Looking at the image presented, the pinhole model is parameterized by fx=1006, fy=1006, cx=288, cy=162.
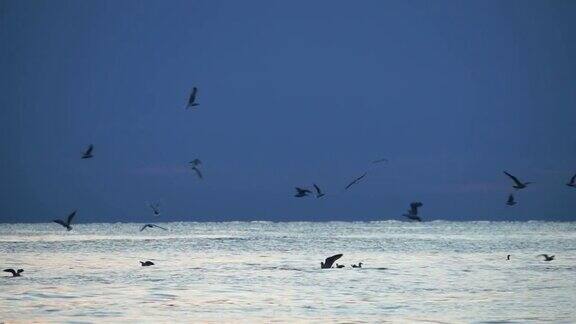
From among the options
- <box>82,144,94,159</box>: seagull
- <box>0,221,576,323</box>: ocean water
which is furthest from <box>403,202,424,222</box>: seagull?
<box>82,144,94,159</box>: seagull

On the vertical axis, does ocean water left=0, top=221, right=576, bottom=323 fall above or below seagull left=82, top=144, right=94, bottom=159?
below

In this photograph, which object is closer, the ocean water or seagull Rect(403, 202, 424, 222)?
the ocean water

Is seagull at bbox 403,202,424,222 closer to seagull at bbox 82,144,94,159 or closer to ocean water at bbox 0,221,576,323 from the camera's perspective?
ocean water at bbox 0,221,576,323

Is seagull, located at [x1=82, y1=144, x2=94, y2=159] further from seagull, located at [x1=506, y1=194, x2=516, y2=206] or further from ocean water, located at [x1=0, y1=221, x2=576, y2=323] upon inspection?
seagull, located at [x1=506, y1=194, x2=516, y2=206]

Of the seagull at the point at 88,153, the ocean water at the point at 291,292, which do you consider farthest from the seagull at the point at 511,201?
the seagull at the point at 88,153

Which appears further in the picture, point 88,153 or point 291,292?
point 88,153

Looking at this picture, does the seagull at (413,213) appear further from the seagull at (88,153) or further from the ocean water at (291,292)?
the seagull at (88,153)

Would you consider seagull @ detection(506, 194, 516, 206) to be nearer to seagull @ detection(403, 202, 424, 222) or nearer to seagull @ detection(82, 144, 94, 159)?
seagull @ detection(403, 202, 424, 222)

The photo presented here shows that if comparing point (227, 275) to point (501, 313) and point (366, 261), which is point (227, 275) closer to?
point (366, 261)

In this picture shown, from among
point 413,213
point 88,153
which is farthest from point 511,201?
point 88,153

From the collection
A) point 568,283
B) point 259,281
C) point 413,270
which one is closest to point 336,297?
point 259,281

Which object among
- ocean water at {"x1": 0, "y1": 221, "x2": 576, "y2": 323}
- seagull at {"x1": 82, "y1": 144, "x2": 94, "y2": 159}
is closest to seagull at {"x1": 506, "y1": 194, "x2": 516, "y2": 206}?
ocean water at {"x1": 0, "y1": 221, "x2": 576, "y2": 323}

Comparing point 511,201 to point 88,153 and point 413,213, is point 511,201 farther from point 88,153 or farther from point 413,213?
point 88,153

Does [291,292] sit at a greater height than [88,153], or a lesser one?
lesser
